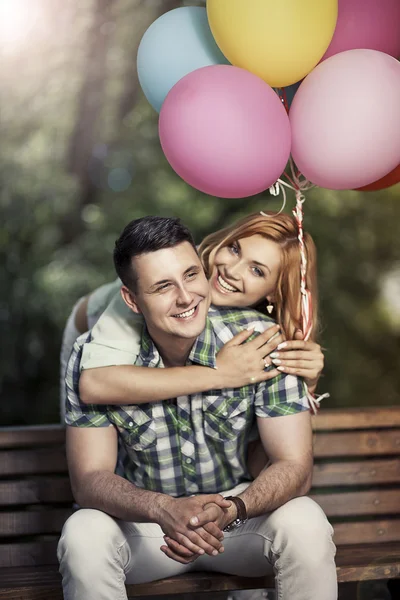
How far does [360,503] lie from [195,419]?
0.75m

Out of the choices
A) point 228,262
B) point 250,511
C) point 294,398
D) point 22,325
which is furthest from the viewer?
point 22,325

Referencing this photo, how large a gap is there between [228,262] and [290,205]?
8.09 ft

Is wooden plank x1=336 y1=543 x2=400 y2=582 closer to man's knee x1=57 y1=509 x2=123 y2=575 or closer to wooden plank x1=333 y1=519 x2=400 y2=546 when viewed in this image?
wooden plank x1=333 y1=519 x2=400 y2=546

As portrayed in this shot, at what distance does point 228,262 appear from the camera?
2.14 meters

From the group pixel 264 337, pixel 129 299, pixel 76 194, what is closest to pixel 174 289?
pixel 129 299

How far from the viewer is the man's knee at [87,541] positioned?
1748mm

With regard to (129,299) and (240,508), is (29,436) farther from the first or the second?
(240,508)

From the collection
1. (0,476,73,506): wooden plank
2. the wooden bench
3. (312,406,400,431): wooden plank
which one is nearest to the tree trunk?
the wooden bench

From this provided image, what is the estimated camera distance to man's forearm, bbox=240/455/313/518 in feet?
5.86

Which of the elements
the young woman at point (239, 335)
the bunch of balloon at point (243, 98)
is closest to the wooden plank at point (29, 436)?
the young woman at point (239, 335)

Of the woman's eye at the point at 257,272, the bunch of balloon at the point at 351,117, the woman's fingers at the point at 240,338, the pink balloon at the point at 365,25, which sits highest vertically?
the pink balloon at the point at 365,25

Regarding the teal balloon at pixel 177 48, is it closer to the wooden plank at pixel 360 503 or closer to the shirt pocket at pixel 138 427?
the shirt pocket at pixel 138 427

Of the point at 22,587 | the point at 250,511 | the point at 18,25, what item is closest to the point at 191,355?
the point at 250,511

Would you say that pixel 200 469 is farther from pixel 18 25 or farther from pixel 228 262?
pixel 18 25
